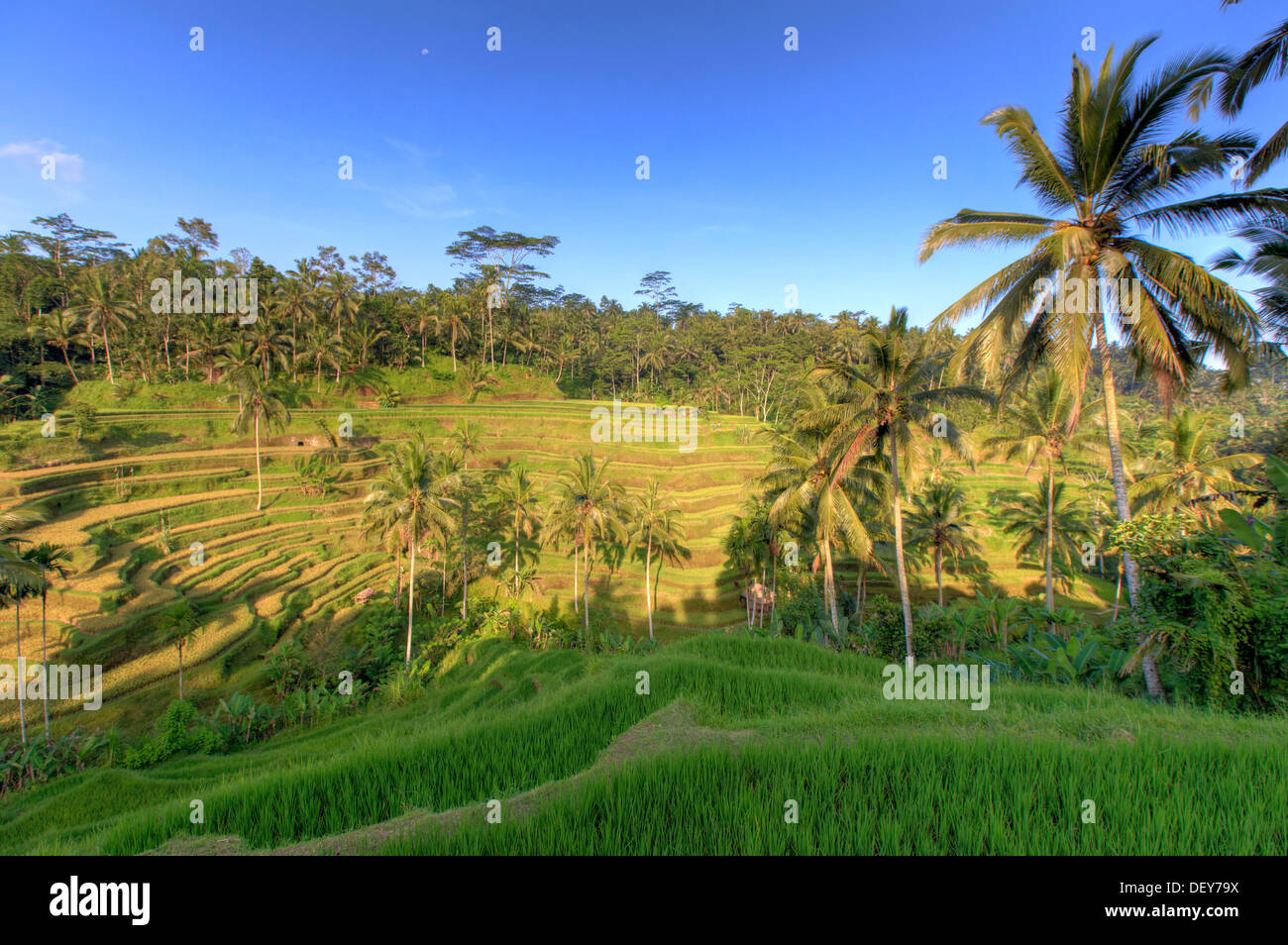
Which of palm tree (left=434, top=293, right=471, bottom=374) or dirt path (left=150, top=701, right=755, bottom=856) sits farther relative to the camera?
palm tree (left=434, top=293, right=471, bottom=374)

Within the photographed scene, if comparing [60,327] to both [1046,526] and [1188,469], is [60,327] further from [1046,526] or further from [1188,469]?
[1188,469]

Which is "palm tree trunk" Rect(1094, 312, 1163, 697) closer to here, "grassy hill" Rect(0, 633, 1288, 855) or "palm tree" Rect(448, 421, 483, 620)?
"grassy hill" Rect(0, 633, 1288, 855)

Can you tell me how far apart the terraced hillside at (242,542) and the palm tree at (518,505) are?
1.81 m

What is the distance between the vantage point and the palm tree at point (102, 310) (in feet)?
127

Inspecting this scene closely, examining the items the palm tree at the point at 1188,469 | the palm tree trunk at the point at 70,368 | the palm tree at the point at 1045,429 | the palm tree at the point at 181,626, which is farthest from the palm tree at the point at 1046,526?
the palm tree trunk at the point at 70,368

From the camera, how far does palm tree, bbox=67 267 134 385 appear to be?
127 feet

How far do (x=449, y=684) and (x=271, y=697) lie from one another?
7272mm

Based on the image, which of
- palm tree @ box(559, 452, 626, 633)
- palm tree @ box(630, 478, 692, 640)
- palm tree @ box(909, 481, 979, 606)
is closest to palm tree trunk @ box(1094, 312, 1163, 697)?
palm tree @ box(909, 481, 979, 606)

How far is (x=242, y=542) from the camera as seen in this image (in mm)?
28219

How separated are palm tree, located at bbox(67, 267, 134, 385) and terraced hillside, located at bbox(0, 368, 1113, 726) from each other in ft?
29.4

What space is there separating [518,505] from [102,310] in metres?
39.1

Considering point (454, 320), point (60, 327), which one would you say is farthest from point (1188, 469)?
point (60, 327)

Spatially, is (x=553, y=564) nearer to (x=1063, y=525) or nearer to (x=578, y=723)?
(x=578, y=723)

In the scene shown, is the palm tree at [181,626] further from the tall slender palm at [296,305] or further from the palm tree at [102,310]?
the tall slender palm at [296,305]
